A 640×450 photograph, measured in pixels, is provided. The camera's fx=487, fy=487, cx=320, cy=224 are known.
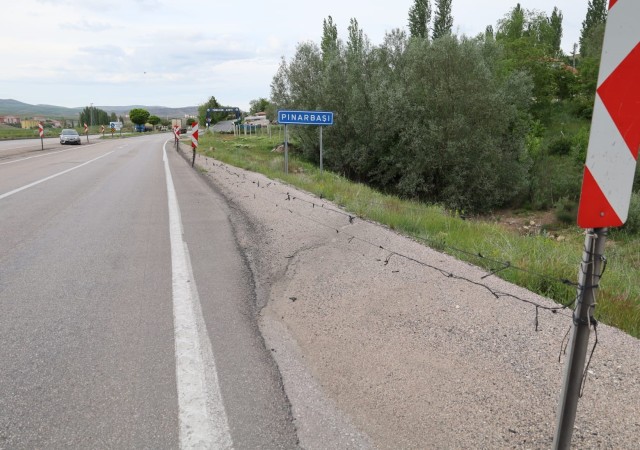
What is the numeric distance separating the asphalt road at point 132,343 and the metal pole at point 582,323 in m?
1.37

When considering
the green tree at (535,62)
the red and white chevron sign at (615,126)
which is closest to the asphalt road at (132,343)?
the red and white chevron sign at (615,126)

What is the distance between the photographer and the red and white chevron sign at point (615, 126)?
75.4 inches

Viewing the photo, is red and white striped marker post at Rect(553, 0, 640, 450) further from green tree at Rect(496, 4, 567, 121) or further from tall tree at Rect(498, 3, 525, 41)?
tall tree at Rect(498, 3, 525, 41)

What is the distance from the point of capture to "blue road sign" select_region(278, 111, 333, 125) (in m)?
15.8

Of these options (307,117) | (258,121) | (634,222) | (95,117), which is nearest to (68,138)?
(307,117)

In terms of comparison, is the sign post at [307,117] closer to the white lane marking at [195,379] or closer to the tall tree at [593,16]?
the white lane marking at [195,379]

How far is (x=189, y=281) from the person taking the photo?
5312mm

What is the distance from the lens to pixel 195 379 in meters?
3.23

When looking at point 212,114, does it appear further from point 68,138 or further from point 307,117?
point 307,117

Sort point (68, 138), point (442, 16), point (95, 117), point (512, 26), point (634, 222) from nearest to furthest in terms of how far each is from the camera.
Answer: point (634, 222) < point (68, 138) < point (442, 16) < point (512, 26) < point (95, 117)

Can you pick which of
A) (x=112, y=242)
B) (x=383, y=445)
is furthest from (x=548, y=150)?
(x=383, y=445)

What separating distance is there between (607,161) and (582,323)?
70 centimetres

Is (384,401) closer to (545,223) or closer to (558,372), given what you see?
(558,372)

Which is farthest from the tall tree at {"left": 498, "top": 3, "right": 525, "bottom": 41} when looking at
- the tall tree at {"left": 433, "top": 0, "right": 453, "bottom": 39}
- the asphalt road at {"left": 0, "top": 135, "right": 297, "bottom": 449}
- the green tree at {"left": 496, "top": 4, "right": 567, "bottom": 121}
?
the asphalt road at {"left": 0, "top": 135, "right": 297, "bottom": 449}
